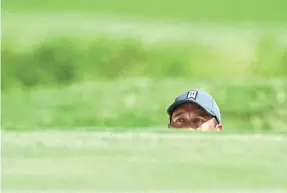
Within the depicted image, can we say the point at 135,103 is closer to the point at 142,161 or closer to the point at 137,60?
the point at 137,60

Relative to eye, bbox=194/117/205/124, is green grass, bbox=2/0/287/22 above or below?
above

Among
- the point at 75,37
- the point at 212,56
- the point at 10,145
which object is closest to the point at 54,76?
the point at 75,37

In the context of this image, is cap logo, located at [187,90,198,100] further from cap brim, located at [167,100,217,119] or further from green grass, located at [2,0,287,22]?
green grass, located at [2,0,287,22]

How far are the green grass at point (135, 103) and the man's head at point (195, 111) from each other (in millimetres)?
44

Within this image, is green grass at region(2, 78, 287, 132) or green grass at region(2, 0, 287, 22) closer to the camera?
green grass at region(2, 78, 287, 132)

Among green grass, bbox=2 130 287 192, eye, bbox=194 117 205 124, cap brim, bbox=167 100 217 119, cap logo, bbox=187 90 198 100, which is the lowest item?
green grass, bbox=2 130 287 192

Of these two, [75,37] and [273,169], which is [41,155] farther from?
[75,37]

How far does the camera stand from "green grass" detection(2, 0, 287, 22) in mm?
909

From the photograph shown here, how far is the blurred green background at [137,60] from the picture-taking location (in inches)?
29.9

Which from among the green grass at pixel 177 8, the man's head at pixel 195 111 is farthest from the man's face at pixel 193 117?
the green grass at pixel 177 8

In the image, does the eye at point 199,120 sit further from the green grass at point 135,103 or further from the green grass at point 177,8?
the green grass at point 177,8

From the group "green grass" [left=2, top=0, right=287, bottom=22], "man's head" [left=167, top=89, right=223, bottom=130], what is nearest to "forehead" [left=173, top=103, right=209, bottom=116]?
"man's head" [left=167, top=89, right=223, bottom=130]

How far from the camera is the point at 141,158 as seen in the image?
40 centimetres

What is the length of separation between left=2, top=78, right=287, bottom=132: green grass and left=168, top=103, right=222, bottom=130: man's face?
43mm
